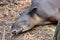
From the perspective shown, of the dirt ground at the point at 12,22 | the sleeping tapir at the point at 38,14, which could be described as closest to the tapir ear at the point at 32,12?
the sleeping tapir at the point at 38,14

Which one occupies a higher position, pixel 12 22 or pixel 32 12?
pixel 32 12

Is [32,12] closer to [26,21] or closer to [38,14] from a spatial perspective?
[38,14]

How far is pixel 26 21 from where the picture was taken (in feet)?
18.7

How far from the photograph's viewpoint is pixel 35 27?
5.66 metres

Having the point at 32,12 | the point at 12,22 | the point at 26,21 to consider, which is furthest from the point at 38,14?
the point at 12,22

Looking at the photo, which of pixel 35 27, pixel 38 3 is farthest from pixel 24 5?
pixel 35 27

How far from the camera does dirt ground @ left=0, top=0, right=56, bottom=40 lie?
5.14 metres

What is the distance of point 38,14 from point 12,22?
75cm

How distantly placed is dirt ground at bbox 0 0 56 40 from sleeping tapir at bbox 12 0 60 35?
0.20 meters

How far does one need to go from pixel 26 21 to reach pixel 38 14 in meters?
0.39

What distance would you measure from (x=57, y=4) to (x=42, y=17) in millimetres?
630

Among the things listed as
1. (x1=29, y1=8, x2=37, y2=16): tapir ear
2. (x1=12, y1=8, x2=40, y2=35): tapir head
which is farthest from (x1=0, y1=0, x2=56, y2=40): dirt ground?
(x1=29, y1=8, x2=37, y2=16): tapir ear

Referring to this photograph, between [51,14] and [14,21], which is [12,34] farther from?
[51,14]

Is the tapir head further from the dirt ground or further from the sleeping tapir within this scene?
the dirt ground
